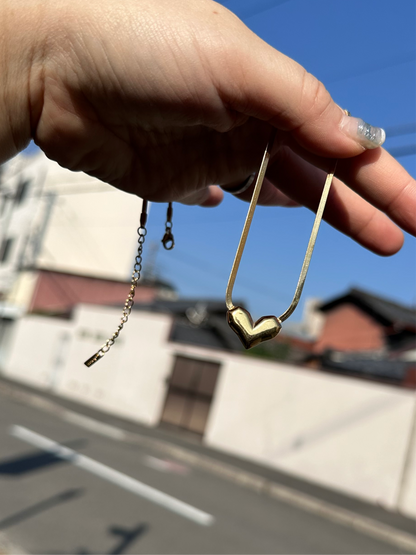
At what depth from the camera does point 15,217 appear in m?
24.6

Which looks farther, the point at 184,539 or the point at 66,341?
the point at 66,341

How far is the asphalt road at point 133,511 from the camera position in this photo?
548 cm

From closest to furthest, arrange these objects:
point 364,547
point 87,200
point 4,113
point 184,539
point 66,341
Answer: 1. point 4,113
2. point 184,539
3. point 364,547
4. point 66,341
5. point 87,200

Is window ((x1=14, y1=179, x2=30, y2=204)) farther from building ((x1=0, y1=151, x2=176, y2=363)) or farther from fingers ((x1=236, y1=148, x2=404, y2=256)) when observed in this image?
fingers ((x1=236, y1=148, x2=404, y2=256))

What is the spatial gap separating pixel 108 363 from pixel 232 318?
1636 cm

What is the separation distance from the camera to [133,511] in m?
6.60

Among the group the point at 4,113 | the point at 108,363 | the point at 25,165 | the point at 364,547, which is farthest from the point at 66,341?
the point at 4,113

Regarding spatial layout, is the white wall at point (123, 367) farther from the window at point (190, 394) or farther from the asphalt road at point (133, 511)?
the asphalt road at point (133, 511)

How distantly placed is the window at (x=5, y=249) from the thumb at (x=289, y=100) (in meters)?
25.4

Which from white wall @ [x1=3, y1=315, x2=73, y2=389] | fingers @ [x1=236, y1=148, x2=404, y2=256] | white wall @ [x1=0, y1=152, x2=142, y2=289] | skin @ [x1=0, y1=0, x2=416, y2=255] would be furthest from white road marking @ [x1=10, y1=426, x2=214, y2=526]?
white wall @ [x1=0, y1=152, x2=142, y2=289]

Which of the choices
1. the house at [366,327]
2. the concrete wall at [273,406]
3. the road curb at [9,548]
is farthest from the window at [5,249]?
the road curb at [9,548]

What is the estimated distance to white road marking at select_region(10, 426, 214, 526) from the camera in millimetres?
6979

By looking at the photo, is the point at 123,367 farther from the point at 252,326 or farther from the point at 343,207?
the point at 252,326

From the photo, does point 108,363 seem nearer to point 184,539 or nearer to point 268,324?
point 184,539
